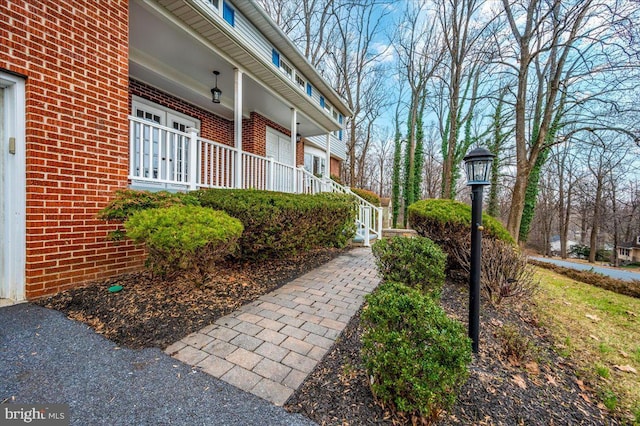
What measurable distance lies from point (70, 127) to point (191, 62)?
308 cm

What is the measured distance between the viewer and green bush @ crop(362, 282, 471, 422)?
4.96ft

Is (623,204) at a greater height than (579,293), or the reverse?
(623,204)

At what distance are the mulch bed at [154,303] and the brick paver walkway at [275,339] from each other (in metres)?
0.17

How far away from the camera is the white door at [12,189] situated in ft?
9.06

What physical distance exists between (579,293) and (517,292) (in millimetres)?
3245

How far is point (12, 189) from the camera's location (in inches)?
109

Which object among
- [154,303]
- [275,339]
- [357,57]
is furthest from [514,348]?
[357,57]

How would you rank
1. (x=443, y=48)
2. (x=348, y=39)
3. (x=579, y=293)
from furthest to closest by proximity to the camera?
(x=348, y=39), (x=443, y=48), (x=579, y=293)

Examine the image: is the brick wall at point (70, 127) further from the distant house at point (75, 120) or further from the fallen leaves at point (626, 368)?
the fallen leaves at point (626, 368)

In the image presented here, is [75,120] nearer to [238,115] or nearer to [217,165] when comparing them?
[217,165]

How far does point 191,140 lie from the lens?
462 centimetres

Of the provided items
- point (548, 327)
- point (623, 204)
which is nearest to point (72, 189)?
point (548, 327)

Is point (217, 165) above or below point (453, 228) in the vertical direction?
above

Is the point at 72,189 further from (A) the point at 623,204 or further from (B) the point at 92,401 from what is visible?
(A) the point at 623,204
